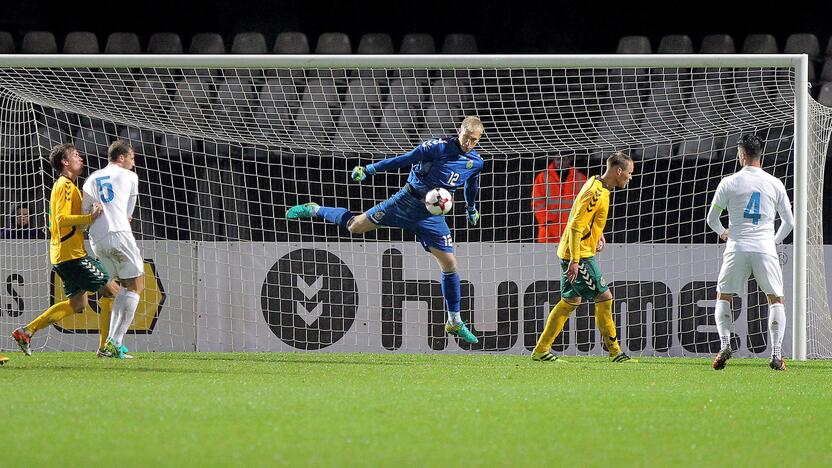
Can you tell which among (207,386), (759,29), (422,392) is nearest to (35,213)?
(207,386)

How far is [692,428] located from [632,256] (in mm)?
4884

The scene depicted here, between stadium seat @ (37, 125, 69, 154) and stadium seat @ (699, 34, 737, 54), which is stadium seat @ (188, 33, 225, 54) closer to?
stadium seat @ (37, 125, 69, 154)

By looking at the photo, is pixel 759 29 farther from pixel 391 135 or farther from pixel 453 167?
pixel 453 167

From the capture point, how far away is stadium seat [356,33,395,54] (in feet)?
43.3

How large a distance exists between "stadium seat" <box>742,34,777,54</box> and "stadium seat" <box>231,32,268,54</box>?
6281 mm

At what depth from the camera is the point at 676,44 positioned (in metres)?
13.2

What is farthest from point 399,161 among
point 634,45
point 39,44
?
point 39,44

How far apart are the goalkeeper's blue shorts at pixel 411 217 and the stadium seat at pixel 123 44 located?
633cm

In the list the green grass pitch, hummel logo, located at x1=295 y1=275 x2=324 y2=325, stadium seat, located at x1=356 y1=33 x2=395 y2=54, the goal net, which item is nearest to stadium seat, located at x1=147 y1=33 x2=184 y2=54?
stadium seat, located at x1=356 y1=33 x2=395 y2=54

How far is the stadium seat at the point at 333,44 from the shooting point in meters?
13.1

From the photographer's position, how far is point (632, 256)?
356 inches

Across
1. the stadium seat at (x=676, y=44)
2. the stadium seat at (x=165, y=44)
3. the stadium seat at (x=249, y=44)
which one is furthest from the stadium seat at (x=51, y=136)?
the stadium seat at (x=676, y=44)

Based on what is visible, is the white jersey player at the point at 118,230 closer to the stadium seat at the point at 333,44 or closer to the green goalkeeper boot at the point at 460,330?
the green goalkeeper boot at the point at 460,330

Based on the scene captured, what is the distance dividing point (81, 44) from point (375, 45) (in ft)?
12.2
